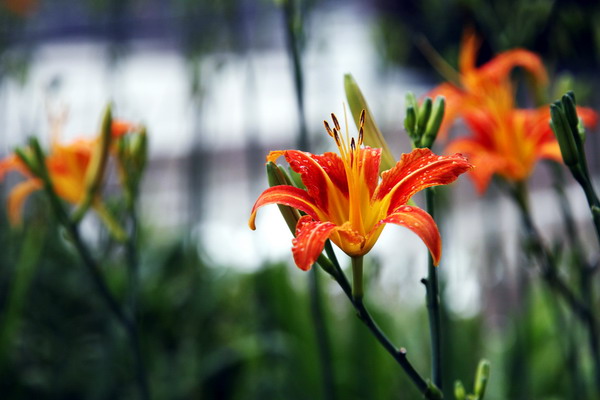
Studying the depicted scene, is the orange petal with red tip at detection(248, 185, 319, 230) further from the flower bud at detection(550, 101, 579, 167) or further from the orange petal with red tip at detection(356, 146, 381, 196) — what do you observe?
the flower bud at detection(550, 101, 579, 167)

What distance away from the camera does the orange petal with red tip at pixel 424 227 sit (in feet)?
1.05

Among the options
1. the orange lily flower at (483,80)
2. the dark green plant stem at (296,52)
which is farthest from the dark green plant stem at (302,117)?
the orange lily flower at (483,80)

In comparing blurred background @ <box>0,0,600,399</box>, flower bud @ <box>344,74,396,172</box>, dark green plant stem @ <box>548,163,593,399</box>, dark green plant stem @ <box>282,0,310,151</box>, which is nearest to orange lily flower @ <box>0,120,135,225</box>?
blurred background @ <box>0,0,600,399</box>

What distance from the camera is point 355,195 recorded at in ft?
1.29

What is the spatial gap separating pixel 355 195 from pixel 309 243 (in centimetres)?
8

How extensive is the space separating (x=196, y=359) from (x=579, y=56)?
26.7 inches

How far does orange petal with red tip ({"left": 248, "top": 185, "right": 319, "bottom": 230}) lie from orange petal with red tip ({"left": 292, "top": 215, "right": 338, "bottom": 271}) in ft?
0.07

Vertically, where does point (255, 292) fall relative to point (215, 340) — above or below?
above

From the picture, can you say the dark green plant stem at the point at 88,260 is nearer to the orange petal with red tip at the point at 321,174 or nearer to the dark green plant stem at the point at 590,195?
the orange petal with red tip at the point at 321,174

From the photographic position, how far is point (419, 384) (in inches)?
14.3

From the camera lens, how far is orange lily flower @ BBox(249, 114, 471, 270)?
0.33 m

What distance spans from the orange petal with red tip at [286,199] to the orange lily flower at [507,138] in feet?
0.81

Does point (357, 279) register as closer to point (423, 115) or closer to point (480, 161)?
point (423, 115)

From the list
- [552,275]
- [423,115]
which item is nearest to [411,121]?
[423,115]
